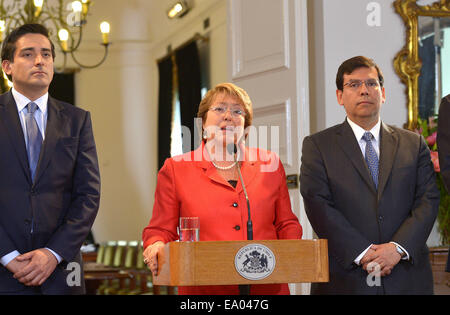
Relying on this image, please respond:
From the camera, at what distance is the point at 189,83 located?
10.0m

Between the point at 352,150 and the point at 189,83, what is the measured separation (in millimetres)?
6932

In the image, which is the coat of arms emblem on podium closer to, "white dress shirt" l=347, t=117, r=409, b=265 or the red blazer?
the red blazer

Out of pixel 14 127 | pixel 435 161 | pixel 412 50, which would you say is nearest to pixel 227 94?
pixel 14 127

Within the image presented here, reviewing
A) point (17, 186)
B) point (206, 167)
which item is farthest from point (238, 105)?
point (17, 186)

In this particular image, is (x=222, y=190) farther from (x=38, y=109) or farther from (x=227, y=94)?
(x=38, y=109)

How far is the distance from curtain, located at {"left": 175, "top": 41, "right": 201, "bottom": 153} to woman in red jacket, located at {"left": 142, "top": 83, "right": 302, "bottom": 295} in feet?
21.1

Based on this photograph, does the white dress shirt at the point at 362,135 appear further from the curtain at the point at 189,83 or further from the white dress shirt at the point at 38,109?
the curtain at the point at 189,83

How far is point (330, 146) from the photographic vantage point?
3.29 m

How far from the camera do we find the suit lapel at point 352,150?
10.4 feet

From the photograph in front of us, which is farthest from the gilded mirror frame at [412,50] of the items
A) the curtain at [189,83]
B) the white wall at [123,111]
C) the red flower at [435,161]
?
the white wall at [123,111]

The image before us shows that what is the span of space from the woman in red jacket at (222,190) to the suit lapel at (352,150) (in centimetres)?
32

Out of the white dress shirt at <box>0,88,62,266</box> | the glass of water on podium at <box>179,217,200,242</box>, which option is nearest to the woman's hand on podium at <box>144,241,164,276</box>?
the glass of water on podium at <box>179,217,200,242</box>

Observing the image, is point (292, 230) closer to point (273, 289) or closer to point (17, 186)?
point (273, 289)
